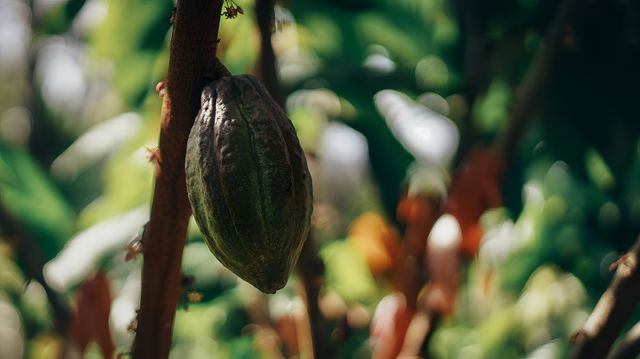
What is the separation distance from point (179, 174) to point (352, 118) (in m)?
0.73

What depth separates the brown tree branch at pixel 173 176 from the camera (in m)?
0.43

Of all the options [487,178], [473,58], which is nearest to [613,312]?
[487,178]

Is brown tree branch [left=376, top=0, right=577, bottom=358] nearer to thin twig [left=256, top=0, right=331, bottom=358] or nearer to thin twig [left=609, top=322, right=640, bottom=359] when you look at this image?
thin twig [left=256, top=0, right=331, bottom=358]

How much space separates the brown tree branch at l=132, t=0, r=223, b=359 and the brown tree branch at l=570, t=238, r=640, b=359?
0.33m

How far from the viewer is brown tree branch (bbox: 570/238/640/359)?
2.05ft

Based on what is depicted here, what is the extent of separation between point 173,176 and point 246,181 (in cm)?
6

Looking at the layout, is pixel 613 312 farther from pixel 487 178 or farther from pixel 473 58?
pixel 473 58

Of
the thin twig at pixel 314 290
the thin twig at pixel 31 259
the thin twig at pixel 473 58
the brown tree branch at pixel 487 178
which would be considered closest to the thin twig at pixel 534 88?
the brown tree branch at pixel 487 178

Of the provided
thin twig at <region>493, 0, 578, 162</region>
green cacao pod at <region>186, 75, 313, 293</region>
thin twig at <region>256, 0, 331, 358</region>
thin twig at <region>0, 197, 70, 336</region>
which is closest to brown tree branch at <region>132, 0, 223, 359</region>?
green cacao pod at <region>186, 75, 313, 293</region>

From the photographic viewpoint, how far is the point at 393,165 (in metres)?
1.14

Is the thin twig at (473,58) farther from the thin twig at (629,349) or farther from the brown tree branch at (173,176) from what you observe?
the brown tree branch at (173,176)

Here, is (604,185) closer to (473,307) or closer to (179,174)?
(473,307)

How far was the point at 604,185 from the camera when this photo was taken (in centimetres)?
121

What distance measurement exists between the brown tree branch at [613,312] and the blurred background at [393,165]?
0.24 metres
